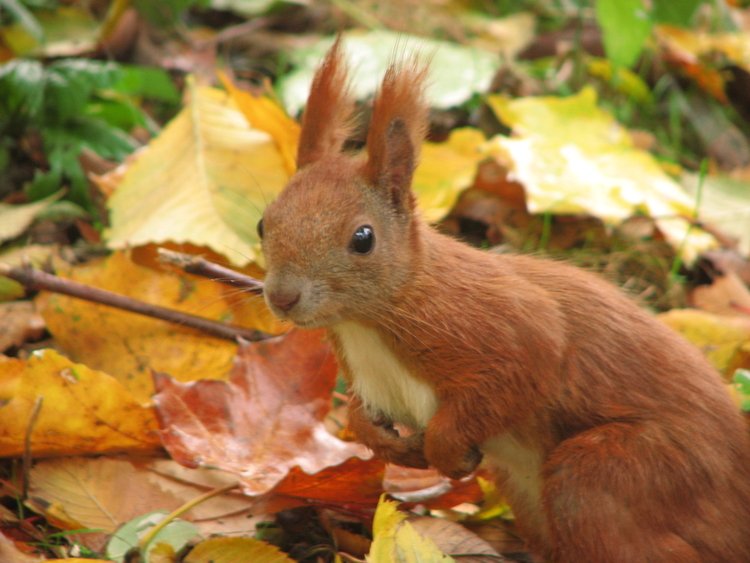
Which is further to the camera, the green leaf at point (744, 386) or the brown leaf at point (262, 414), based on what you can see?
the brown leaf at point (262, 414)

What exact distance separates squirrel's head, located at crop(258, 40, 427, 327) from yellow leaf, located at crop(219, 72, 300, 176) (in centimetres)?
99

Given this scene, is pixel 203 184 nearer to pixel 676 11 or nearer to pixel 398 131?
pixel 398 131

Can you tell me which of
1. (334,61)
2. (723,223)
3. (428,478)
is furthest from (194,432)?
(723,223)

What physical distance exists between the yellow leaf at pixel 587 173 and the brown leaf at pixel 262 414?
1.04 meters

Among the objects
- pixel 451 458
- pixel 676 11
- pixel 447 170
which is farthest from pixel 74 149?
pixel 676 11

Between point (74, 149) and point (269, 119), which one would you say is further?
point (74, 149)

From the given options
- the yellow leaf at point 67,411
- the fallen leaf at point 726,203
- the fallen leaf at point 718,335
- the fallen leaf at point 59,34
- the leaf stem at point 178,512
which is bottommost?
the leaf stem at point 178,512

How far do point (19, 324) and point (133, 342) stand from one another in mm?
343

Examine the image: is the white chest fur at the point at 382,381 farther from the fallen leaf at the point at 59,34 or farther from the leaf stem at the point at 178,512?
the fallen leaf at the point at 59,34

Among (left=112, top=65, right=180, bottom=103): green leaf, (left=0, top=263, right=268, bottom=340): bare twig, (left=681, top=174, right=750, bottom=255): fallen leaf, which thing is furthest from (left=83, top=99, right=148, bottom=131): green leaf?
(left=681, top=174, right=750, bottom=255): fallen leaf

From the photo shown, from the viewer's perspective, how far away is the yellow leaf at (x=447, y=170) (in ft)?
11.5

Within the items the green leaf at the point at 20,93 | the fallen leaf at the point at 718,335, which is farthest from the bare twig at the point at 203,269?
the fallen leaf at the point at 718,335

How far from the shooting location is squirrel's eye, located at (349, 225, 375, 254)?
2.23m

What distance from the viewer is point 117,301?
2.88 metres
